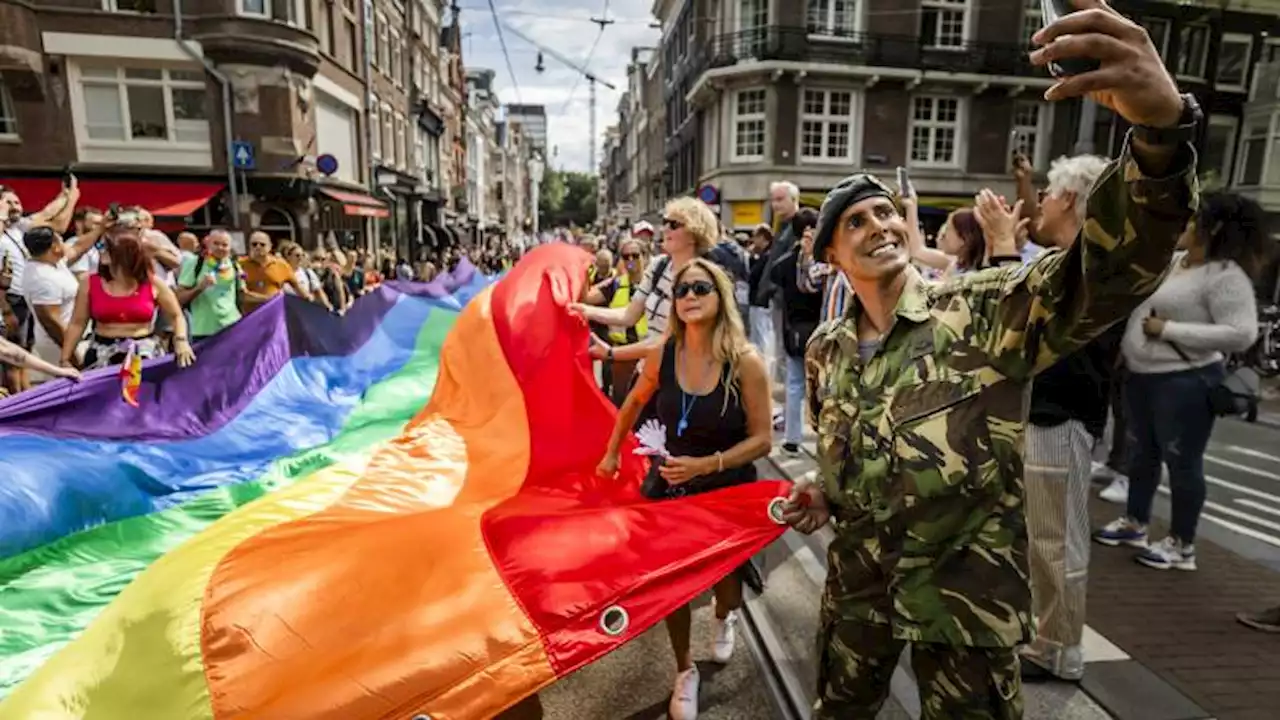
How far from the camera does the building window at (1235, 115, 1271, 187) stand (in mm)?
21141

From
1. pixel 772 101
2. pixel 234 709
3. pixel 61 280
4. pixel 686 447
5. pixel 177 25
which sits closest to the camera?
pixel 234 709

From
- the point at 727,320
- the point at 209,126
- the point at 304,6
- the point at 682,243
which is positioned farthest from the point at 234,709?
the point at 304,6

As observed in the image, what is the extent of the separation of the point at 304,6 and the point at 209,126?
4.12m

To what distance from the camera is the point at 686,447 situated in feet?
9.53

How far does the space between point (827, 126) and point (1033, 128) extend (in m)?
7.71

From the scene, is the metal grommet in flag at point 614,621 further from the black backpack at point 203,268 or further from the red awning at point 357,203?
the red awning at point 357,203

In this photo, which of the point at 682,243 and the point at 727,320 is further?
the point at 682,243

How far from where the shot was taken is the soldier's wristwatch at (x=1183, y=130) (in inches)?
44.8

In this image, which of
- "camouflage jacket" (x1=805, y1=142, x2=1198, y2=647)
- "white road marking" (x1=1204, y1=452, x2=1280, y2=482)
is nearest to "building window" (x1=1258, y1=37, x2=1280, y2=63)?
"white road marking" (x1=1204, y1=452, x2=1280, y2=482)

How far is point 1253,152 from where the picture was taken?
2153cm

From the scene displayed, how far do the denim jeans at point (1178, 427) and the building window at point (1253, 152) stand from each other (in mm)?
24055

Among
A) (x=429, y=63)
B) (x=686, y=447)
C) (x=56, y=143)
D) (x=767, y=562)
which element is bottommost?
(x=767, y=562)

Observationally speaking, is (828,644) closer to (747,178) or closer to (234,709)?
(234,709)

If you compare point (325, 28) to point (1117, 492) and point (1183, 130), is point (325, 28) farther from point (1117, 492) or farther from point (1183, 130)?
point (1183, 130)
